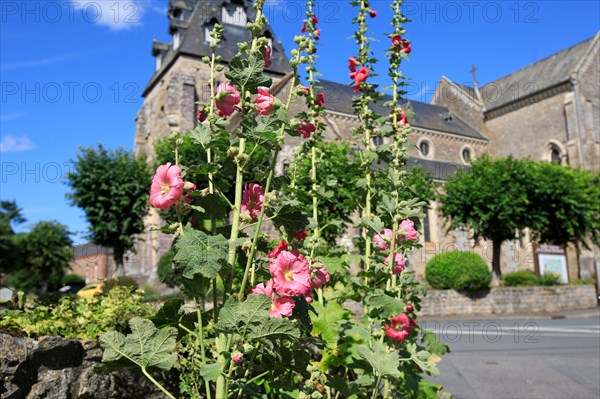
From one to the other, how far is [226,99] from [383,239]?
A: 5.19 ft

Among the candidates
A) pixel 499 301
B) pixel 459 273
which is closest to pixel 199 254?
pixel 459 273

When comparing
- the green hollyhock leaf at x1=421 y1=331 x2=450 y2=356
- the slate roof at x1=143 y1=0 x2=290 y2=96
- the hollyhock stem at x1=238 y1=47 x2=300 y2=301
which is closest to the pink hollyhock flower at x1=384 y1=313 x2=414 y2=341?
the green hollyhock leaf at x1=421 y1=331 x2=450 y2=356

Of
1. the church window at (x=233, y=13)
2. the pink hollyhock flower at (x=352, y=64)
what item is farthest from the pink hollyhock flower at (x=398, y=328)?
the church window at (x=233, y=13)

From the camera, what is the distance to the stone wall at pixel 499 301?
68.0ft

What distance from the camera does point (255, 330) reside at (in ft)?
5.54

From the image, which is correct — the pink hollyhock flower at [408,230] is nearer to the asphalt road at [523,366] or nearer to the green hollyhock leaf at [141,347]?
the green hollyhock leaf at [141,347]

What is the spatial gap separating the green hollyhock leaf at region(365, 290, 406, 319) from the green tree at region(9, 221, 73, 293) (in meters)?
42.1

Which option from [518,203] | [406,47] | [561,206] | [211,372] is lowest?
[211,372]

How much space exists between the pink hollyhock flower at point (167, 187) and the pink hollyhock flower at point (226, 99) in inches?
16.2

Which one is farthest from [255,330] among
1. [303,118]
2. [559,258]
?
[559,258]

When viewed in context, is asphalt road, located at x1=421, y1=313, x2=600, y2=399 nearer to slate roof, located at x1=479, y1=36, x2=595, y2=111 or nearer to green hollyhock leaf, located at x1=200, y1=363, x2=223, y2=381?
green hollyhock leaf, located at x1=200, y1=363, x2=223, y2=381

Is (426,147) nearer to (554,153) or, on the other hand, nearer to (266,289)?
(554,153)

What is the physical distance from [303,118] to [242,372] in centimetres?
184

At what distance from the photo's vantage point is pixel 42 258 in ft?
A: 133
